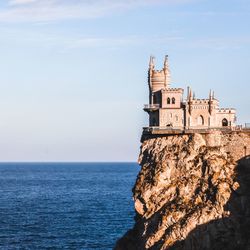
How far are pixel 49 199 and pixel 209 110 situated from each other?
101833 mm

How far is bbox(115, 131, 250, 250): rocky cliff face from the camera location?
8512 centimetres

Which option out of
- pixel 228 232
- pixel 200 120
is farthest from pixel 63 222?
pixel 228 232

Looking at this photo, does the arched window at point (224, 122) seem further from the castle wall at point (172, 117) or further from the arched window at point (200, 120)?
the castle wall at point (172, 117)

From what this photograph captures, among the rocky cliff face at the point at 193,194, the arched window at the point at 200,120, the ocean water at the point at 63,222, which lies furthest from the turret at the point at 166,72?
the ocean water at the point at 63,222

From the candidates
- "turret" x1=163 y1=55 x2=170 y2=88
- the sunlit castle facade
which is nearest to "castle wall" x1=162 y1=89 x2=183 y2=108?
the sunlit castle facade

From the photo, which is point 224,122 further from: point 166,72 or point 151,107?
point 166,72

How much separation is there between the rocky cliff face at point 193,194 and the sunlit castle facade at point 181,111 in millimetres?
7095

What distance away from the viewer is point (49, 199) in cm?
19812

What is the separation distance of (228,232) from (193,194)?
749 cm

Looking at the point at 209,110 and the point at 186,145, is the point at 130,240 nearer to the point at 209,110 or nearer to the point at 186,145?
the point at 186,145

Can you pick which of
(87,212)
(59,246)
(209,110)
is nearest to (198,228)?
(209,110)

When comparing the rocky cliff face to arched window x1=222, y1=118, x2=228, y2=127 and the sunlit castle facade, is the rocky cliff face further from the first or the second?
arched window x1=222, y1=118, x2=228, y2=127

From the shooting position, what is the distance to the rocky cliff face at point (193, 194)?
85.1 metres

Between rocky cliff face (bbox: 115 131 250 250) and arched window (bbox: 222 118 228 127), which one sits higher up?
arched window (bbox: 222 118 228 127)
